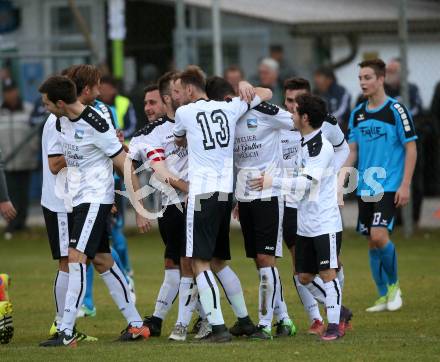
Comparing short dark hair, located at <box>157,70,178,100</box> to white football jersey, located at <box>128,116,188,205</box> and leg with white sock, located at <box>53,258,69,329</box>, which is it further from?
leg with white sock, located at <box>53,258,69,329</box>

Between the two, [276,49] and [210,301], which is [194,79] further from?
[276,49]

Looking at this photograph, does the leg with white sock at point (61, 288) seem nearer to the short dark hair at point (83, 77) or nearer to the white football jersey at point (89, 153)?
the white football jersey at point (89, 153)

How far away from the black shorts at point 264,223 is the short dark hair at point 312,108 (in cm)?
75

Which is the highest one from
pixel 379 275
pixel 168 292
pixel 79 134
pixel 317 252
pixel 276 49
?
pixel 276 49

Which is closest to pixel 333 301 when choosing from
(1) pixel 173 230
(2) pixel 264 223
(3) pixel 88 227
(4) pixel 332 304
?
(4) pixel 332 304

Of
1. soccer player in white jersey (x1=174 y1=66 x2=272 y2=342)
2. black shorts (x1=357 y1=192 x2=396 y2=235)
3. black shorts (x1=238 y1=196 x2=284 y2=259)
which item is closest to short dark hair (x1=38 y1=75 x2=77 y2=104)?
soccer player in white jersey (x1=174 y1=66 x2=272 y2=342)

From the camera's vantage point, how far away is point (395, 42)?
71.4 feet

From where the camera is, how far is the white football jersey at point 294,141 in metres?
10.1

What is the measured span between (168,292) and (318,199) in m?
1.62

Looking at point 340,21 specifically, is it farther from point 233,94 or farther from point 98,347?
point 98,347

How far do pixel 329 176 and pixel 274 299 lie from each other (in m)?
1.11

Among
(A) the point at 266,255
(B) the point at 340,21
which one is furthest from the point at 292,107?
(B) the point at 340,21

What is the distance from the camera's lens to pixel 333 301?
928cm

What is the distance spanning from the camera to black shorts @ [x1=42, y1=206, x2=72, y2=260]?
9.98m
